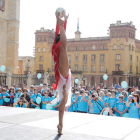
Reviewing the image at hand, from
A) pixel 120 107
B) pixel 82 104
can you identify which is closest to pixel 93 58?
pixel 82 104

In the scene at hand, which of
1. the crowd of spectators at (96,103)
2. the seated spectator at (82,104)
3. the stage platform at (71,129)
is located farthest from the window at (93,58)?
the stage platform at (71,129)

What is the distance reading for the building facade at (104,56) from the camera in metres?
58.4

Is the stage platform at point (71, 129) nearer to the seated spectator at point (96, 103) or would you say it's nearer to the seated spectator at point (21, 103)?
the seated spectator at point (96, 103)

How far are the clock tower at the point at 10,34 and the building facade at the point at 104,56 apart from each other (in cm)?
2786

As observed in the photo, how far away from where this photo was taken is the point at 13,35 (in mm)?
29953

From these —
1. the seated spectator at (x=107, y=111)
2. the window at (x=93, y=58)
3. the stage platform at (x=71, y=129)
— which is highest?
the window at (x=93, y=58)

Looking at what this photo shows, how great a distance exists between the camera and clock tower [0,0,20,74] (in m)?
29.4

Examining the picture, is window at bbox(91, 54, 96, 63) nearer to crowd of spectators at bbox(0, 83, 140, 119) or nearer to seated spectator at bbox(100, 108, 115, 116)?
crowd of spectators at bbox(0, 83, 140, 119)

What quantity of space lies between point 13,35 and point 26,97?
21413mm

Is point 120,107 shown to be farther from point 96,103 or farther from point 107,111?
point 96,103

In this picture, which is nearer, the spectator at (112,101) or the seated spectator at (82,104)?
the spectator at (112,101)

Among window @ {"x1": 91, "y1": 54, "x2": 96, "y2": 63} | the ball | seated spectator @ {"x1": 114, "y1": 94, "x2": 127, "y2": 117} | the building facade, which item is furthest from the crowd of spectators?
window @ {"x1": 91, "y1": 54, "x2": 96, "y2": 63}

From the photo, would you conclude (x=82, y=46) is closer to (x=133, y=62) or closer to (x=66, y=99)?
(x=133, y=62)

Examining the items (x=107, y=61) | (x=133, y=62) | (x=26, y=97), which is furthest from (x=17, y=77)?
(x=133, y=62)
